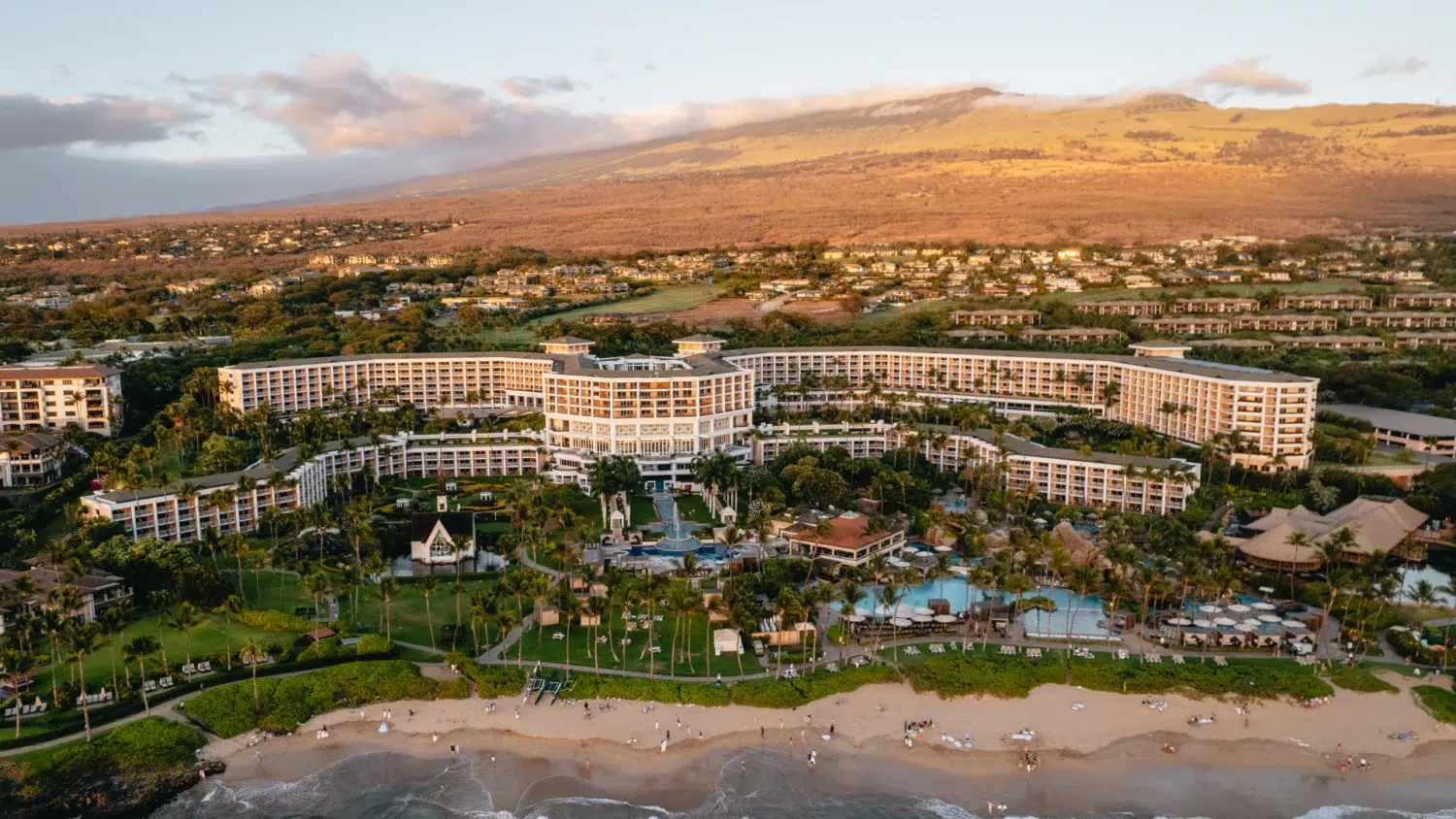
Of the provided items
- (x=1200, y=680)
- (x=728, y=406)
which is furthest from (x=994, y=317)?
(x=1200, y=680)

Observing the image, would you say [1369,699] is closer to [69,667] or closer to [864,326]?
[69,667]

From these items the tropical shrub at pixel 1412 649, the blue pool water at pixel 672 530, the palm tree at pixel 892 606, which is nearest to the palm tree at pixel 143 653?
the blue pool water at pixel 672 530

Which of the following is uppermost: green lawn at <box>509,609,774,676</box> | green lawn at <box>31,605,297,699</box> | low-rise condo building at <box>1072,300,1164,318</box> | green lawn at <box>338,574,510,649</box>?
low-rise condo building at <box>1072,300,1164,318</box>

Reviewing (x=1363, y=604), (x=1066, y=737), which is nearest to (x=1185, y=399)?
(x=1363, y=604)

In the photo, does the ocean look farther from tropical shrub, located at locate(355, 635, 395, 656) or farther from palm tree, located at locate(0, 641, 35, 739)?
palm tree, located at locate(0, 641, 35, 739)

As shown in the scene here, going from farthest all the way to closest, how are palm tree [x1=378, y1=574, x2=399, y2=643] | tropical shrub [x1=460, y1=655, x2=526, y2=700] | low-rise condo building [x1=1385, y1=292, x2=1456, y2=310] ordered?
low-rise condo building [x1=1385, y1=292, x2=1456, y2=310], palm tree [x1=378, y1=574, x2=399, y2=643], tropical shrub [x1=460, y1=655, x2=526, y2=700]

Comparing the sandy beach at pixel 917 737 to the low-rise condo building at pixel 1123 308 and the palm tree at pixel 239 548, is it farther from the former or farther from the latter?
the low-rise condo building at pixel 1123 308

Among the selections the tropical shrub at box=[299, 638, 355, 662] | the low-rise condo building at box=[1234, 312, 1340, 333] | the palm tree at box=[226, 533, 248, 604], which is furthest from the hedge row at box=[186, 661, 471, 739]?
the low-rise condo building at box=[1234, 312, 1340, 333]
